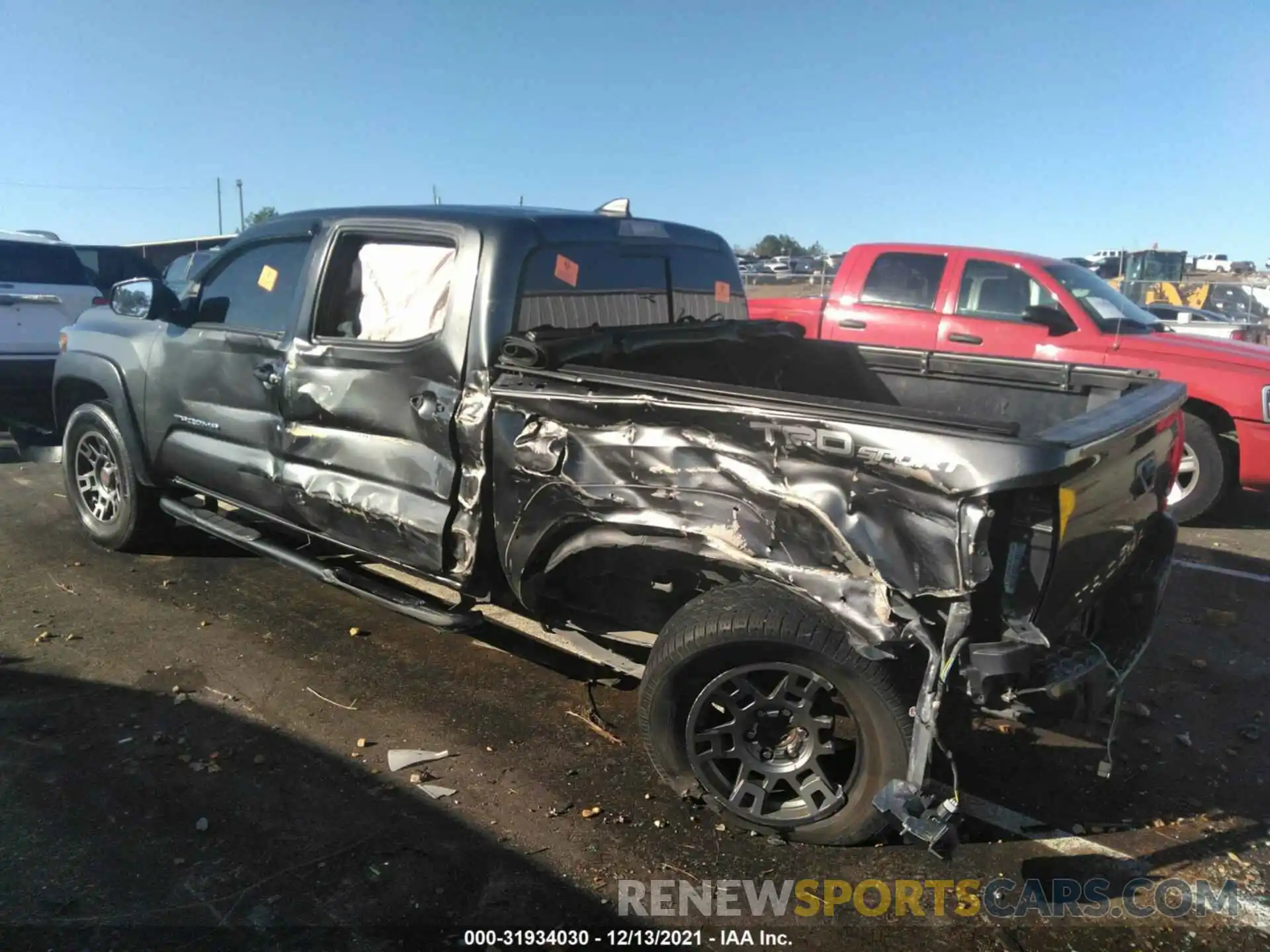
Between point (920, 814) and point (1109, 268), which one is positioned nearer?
point (920, 814)

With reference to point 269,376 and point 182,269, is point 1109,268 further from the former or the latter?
point 269,376

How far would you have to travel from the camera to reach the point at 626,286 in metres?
4.36

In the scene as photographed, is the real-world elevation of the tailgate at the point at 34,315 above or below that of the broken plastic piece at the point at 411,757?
above

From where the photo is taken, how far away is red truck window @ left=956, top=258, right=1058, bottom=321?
25.3ft

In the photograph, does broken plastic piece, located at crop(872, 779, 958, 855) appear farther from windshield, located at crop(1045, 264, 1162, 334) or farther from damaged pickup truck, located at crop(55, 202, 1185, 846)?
windshield, located at crop(1045, 264, 1162, 334)

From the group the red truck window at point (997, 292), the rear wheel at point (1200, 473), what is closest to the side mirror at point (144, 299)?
the red truck window at point (997, 292)

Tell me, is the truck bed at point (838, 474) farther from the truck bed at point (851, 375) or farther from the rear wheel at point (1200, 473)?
the rear wheel at point (1200, 473)

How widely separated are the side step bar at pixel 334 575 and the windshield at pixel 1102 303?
5.85m

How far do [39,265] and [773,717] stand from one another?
30.2ft

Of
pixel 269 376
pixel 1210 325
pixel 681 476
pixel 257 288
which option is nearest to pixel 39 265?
pixel 257 288

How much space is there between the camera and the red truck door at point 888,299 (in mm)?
8016

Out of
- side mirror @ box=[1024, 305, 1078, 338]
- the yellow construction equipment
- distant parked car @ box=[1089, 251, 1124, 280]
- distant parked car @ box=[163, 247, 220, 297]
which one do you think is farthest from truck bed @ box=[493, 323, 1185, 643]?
distant parked car @ box=[1089, 251, 1124, 280]

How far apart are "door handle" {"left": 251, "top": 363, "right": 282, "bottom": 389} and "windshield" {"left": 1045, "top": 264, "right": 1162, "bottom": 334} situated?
6123 mm

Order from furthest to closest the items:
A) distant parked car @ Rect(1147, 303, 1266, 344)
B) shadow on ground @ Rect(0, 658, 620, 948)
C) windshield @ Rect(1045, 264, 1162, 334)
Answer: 1. distant parked car @ Rect(1147, 303, 1266, 344)
2. windshield @ Rect(1045, 264, 1162, 334)
3. shadow on ground @ Rect(0, 658, 620, 948)
